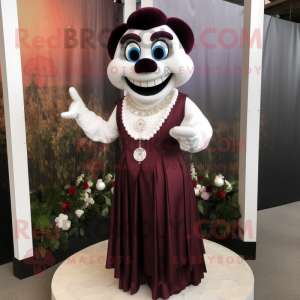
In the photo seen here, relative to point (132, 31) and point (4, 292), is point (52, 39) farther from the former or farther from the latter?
point (4, 292)

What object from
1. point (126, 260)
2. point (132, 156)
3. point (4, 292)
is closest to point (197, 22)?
point (132, 156)

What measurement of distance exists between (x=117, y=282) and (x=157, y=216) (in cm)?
55

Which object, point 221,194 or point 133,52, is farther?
point 221,194

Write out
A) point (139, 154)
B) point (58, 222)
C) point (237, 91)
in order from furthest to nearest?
point (237, 91), point (58, 222), point (139, 154)

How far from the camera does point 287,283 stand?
6.59 ft

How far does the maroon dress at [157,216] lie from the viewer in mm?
1558

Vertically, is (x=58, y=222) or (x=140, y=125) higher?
(x=140, y=125)

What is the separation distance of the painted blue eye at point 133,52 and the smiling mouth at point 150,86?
0.37ft

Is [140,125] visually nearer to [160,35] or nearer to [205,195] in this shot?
[160,35]

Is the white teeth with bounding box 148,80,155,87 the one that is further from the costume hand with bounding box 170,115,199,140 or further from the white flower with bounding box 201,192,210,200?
the white flower with bounding box 201,192,210,200

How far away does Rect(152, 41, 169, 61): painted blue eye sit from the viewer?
1.54 m

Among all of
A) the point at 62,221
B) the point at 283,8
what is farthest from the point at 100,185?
the point at 283,8

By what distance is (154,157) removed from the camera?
1576 mm

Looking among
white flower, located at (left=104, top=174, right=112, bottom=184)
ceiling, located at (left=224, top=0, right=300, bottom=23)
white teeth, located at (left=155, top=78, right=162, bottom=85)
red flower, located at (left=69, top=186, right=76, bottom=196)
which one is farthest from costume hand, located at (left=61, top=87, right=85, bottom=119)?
ceiling, located at (left=224, top=0, right=300, bottom=23)
